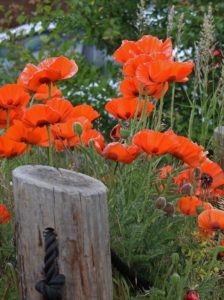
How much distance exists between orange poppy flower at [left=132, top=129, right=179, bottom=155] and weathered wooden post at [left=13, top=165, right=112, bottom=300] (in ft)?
0.96

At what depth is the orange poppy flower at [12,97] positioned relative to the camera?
2.99 m

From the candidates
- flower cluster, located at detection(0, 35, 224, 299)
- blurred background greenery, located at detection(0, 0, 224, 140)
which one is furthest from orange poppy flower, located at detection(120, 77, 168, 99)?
blurred background greenery, located at detection(0, 0, 224, 140)

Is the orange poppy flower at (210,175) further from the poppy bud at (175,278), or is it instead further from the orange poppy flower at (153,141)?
the poppy bud at (175,278)

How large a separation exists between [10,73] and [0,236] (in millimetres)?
4201

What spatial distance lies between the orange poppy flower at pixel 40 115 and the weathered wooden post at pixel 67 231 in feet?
1.05

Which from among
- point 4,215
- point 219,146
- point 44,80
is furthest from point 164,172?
point 219,146

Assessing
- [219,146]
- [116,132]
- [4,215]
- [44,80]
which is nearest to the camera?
[4,215]

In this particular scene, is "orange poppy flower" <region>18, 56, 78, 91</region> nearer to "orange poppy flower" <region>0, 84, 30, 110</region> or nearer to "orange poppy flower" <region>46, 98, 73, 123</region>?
"orange poppy flower" <region>0, 84, 30, 110</region>

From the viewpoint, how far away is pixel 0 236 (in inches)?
112

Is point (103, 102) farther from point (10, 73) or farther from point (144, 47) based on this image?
point (144, 47)

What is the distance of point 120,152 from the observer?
2.70 metres

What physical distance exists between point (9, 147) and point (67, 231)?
0.59m

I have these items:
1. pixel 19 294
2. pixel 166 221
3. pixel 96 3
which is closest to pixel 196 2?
pixel 96 3

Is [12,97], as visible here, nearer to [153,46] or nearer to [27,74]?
[27,74]
